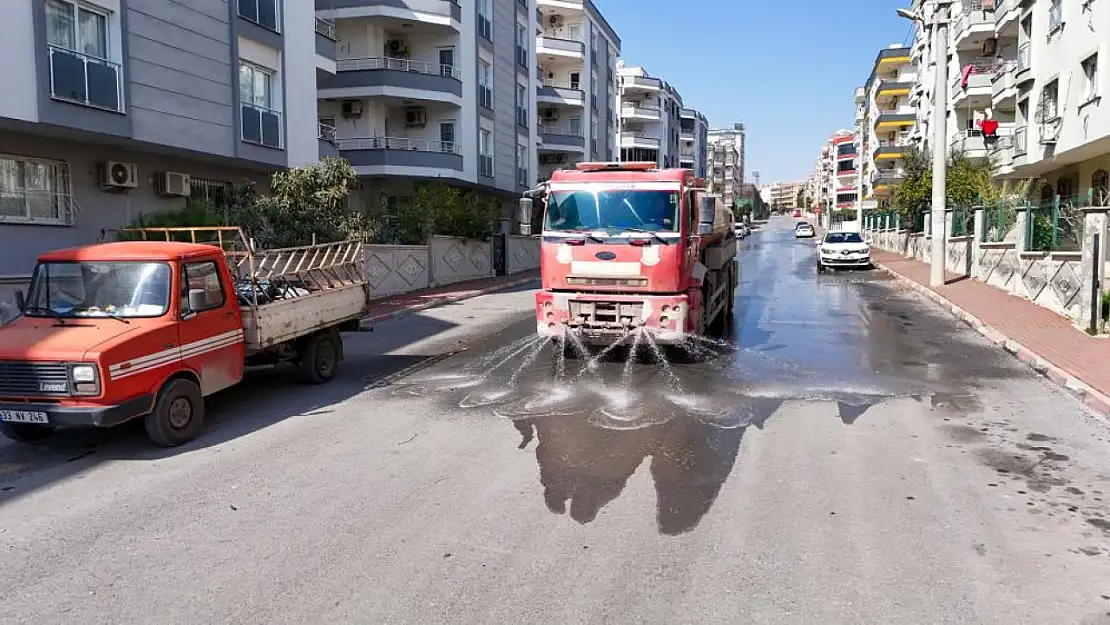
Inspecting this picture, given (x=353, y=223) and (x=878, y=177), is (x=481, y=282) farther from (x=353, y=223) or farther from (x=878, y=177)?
(x=878, y=177)

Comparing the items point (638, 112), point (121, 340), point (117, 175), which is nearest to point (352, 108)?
point (117, 175)

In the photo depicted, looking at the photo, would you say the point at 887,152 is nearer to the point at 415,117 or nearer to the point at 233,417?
the point at 415,117

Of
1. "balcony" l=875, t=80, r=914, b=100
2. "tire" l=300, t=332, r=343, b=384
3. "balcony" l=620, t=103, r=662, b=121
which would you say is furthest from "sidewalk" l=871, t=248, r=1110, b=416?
"balcony" l=620, t=103, r=662, b=121

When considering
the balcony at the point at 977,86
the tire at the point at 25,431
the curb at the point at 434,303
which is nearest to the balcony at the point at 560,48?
the balcony at the point at 977,86

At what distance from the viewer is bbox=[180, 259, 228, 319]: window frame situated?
7.99 meters

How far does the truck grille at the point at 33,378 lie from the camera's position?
Answer: 7051 mm

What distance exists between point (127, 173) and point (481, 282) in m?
13.2

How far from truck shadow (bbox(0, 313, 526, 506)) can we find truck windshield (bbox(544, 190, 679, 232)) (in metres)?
3.05

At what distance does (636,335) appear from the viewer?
442 inches

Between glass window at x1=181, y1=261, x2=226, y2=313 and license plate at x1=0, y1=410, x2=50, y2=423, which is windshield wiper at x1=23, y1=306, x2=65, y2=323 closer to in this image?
license plate at x1=0, y1=410, x2=50, y2=423

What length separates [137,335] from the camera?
24.2 ft

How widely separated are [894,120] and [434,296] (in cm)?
6435

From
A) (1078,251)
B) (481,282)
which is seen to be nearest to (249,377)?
(1078,251)

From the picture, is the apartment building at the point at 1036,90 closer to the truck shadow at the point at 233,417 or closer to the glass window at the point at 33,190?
the truck shadow at the point at 233,417
